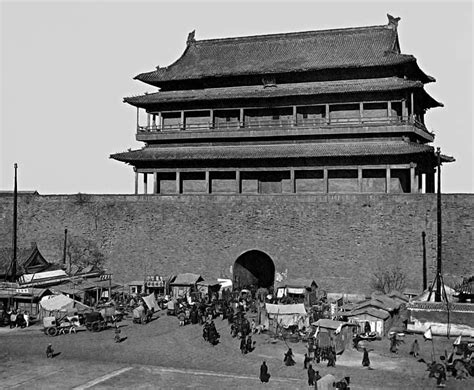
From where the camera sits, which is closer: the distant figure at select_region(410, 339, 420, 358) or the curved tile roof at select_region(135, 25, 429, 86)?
the distant figure at select_region(410, 339, 420, 358)

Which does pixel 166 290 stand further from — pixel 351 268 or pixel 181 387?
pixel 181 387

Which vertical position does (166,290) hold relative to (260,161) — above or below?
below

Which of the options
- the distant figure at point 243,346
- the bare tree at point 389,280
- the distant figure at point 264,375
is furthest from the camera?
the bare tree at point 389,280

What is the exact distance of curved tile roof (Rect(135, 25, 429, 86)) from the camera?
38.4 m

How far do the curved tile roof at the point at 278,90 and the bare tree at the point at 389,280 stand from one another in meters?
10.5

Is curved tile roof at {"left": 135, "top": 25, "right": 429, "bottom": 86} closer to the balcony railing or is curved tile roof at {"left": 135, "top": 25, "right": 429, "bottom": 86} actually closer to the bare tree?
the balcony railing

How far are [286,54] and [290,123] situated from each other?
565cm

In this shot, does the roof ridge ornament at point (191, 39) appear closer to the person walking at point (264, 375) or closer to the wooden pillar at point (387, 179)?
the wooden pillar at point (387, 179)

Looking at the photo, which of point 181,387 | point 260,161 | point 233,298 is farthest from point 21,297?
point 260,161

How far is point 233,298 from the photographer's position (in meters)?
31.2

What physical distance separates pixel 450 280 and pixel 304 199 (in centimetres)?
818

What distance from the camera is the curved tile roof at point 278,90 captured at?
36281 mm

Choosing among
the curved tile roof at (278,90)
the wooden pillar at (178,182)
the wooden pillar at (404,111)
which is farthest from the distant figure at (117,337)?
the wooden pillar at (404,111)

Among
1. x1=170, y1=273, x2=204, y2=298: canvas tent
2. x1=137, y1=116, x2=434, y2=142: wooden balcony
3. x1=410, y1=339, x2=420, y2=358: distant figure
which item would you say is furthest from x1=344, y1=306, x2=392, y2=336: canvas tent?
x1=137, y1=116, x2=434, y2=142: wooden balcony
